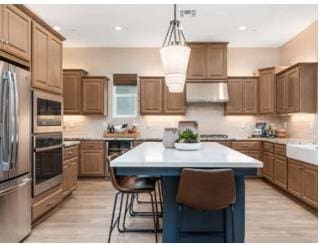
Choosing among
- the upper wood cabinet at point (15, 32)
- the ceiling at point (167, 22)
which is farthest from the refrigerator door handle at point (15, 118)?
the ceiling at point (167, 22)

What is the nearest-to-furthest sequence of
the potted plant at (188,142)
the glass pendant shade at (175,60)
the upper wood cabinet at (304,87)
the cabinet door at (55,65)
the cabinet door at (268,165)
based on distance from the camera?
the glass pendant shade at (175,60) < the potted plant at (188,142) < the cabinet door at (55,65) < the upper wood cabinet at (304,87) < the cabinet door at (268,165)

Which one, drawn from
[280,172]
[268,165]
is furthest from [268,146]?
[280,172]

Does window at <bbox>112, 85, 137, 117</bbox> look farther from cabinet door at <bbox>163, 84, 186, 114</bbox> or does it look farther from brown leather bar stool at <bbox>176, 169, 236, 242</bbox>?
brown leather bar stool at <bbox>176, 169, 236, 242</bbox>

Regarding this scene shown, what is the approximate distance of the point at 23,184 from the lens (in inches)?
124

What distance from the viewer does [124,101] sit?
749cm

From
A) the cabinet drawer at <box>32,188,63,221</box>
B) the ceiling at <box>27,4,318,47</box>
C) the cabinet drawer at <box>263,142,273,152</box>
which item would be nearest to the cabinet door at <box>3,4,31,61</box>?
the cabinet drawer at <box>32,188,63,221</box>

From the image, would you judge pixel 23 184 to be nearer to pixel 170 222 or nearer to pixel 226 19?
pixel 170 222

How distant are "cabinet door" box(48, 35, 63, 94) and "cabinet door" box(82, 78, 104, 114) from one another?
7.88ft

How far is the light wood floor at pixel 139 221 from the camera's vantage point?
3.28 m

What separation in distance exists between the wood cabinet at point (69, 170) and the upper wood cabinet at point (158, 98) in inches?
93.7

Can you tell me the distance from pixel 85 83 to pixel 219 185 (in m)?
5.30

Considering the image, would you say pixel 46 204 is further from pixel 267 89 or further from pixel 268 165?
pixel 267 89

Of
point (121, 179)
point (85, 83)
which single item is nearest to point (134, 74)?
point (85, 83)

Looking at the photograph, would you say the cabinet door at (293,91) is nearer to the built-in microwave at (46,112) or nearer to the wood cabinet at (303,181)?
the wood cabinet at (303,181)
